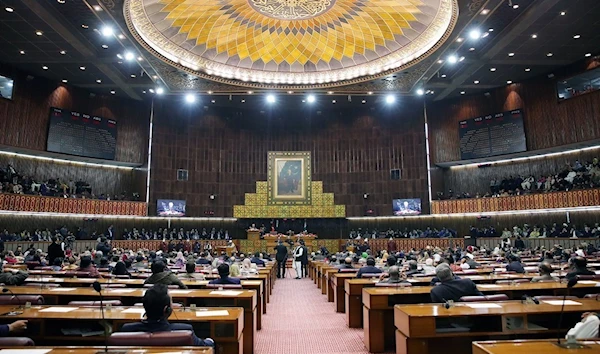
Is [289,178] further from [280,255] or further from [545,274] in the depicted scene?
[545,274]

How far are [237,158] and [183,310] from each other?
21.5 meters

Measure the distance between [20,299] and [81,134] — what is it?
18.4 meters

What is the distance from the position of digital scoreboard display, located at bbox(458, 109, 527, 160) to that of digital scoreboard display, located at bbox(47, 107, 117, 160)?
64.1 feet

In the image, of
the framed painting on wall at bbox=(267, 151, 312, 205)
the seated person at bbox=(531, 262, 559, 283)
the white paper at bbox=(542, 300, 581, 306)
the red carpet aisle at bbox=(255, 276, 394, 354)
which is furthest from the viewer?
the framed painting on wall at bbox=(267, 151, 312, 205)

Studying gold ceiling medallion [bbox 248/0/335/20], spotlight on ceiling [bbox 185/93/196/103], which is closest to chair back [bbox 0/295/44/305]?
gold ceiling medallion [bbox 248/0/335/20]

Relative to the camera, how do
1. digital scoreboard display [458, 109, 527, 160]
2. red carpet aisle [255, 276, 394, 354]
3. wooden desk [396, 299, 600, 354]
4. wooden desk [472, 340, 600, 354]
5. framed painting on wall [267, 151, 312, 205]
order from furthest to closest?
framed painting on wall [267, 151, 312, 205] < digital scoreboard display [458, 109, 527, 160] < red carpet aisle [255, 276, 394, 354] < wooden desk [396, 299, 600, 354] < wooden desk [472, 340, 600, 354]

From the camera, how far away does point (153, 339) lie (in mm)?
2799

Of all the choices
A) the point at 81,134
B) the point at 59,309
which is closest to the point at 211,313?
the point at 59,309

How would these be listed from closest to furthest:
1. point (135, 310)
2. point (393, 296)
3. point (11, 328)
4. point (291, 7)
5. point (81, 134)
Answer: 1. point (11, 328)
2. point (135, 310)
3. point (393, 296)
4. point (291, 7)
5. point (81, 134)

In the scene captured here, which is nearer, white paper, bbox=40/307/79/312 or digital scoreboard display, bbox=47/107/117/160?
white paper, bbox=40/307/79/312

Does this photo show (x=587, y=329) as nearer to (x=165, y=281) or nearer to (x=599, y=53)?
(x=165, y=281)

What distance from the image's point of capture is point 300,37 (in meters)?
20.1

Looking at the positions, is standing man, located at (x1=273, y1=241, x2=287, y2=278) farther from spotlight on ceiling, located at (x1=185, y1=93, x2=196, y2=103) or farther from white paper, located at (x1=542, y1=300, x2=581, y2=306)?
white paper, located at (x1=542, y1=300, x2=581, y2=306)

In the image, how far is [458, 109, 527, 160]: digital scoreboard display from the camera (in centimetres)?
2053
